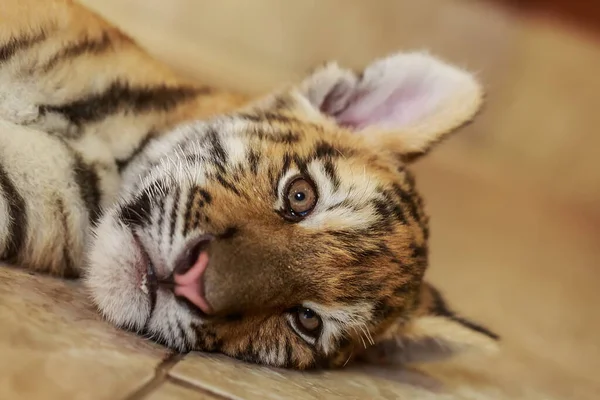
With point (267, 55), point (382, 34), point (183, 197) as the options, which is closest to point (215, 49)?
point (267, 55)

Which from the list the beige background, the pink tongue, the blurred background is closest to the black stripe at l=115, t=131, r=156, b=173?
the pink tongue

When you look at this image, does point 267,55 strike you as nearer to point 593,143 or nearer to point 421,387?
point 593,143

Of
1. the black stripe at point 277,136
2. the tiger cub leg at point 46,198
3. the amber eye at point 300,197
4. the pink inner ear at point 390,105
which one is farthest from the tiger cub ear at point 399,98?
the tiger cub leg at point 46,198

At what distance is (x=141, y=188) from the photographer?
5.49 ft

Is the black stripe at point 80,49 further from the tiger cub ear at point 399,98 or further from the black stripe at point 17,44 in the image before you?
the tiger cub ear at point 399,98

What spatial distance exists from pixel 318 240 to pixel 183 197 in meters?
0.33

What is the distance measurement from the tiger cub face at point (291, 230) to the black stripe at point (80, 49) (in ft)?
1.04

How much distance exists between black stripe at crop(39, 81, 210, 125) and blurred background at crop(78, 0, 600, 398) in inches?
88.0

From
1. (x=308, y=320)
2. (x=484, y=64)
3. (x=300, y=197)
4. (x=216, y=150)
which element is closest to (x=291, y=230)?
(x=300, y=197)

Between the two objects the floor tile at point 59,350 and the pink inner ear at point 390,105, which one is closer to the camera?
the floor tile at point 59,350

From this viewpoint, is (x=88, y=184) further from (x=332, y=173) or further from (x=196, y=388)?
(x=196, y=388)

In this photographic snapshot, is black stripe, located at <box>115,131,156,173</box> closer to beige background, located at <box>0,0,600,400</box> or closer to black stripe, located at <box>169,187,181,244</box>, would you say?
black stripe, located at <box>169,187,181,244</box>

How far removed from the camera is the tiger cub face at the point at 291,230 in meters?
1.44

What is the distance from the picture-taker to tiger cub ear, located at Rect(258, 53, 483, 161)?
6.76 feet
